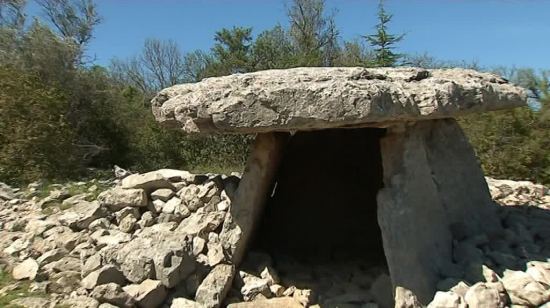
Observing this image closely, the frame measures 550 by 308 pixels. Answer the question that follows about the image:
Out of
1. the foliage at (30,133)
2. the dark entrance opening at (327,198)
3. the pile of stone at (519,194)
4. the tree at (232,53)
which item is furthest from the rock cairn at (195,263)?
the tree at (232,53)

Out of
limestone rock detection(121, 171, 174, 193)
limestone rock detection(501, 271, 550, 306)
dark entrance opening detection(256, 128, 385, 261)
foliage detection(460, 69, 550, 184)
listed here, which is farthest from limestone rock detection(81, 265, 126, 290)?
foliage detection(460, 69, 550, 184)

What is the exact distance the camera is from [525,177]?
10.9 m

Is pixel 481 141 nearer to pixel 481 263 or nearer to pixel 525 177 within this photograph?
pixel 525 177

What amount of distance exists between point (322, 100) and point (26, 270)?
3633mm

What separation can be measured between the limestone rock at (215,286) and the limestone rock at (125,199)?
4.65ft

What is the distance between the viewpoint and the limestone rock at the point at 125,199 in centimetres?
619

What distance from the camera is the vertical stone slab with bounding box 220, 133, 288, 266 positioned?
5496mm

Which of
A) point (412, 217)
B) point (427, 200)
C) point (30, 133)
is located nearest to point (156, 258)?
point (412, 217)

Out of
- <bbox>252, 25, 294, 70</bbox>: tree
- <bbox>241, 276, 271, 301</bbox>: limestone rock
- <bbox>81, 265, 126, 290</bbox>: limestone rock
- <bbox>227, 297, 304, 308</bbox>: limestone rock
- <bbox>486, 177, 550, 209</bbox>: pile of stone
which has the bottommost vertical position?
<bbox>227, 297, 304, 308</bbox>: limestone rock

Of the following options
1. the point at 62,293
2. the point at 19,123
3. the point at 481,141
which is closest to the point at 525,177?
the point at 481,141

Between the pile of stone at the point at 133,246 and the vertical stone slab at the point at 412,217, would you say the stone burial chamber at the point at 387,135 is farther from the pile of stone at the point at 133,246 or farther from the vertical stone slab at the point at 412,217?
the pile of stone at the point at 133,246

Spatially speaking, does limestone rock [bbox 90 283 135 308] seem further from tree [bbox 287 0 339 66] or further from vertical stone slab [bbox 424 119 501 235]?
tree [bbox 287 0 339 66]

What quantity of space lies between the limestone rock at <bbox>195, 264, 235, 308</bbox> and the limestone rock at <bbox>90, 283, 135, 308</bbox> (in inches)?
25.3

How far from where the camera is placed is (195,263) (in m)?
5.29
